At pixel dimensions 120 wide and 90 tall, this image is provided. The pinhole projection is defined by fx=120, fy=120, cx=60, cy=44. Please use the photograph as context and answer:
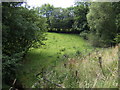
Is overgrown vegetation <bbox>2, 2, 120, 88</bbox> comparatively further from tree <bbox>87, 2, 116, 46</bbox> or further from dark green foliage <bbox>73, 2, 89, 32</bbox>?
dark green foliage <bbox>73, 2, 89, 32</bbox>

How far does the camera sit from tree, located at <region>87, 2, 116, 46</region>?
46.3 ft

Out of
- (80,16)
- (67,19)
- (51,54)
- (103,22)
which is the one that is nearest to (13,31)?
(51,54)

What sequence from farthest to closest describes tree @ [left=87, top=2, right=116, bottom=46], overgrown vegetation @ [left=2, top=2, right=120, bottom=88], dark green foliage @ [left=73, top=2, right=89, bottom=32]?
dark green foliage @ [left=73, top=2, right=89, bottom=32], tree @ [left=87, top=2, right=116, bottom=46], overgrown vegetation @ [left=2, top=2, right=120, bottom=88]

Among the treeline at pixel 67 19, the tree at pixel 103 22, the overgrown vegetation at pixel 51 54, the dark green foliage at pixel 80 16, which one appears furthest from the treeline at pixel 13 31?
the treeline at pixel 67 19

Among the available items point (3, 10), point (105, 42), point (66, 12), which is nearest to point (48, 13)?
point (66, 12)

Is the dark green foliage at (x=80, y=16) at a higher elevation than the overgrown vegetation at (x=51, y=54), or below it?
higher

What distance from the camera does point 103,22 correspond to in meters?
14.7

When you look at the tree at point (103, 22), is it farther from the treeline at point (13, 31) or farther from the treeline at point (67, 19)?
the treeline at point (67, 19)

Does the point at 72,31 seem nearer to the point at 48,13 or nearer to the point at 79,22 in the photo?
the point at 79,22

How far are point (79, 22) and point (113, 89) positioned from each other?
23.9 metres

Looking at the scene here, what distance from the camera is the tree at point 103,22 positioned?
555 inches

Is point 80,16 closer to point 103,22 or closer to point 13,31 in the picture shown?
point 103,22

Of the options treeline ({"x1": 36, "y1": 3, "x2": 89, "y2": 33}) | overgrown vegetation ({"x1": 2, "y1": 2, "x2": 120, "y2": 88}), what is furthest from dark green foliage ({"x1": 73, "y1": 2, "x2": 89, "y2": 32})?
overgrown vegetation ({"x1": 2, "y1": 2, "x2": 120, "y2": 88})

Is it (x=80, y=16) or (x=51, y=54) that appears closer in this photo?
(x=51, y=54)
